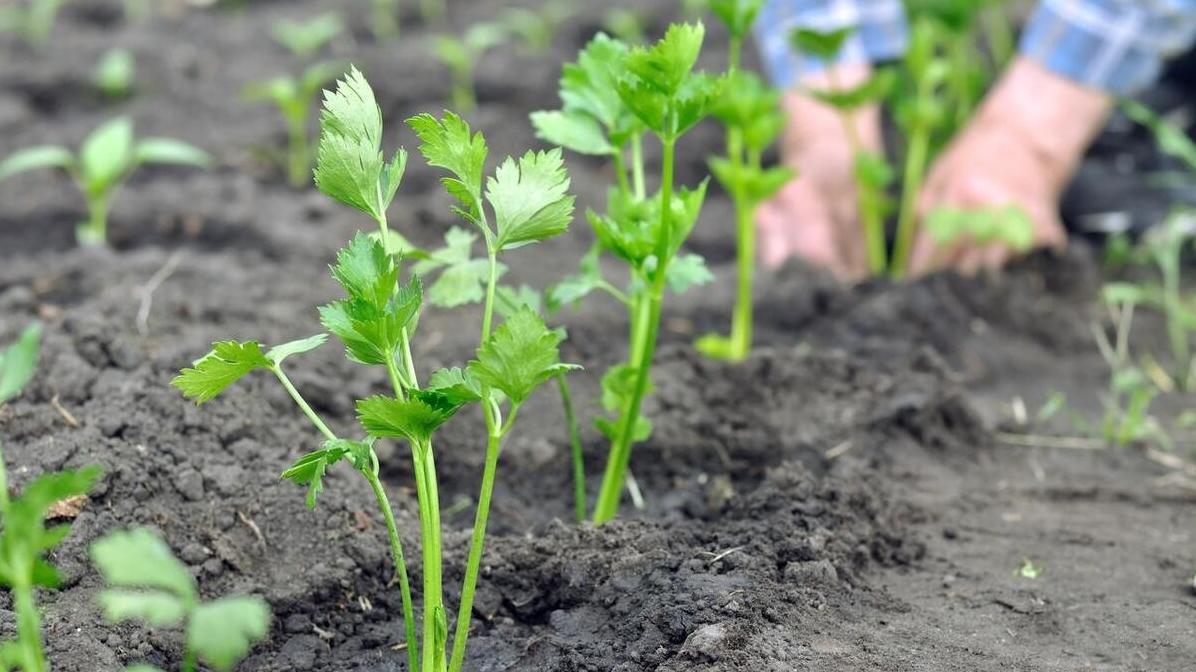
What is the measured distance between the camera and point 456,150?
144 centimetres

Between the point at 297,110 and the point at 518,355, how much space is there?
2.27 meters

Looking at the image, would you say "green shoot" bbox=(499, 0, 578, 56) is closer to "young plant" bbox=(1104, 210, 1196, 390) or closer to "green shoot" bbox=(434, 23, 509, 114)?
"green shoot" bbox=(434, 23, 509, 114)

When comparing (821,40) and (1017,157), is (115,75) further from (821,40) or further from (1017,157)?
(1017,157)

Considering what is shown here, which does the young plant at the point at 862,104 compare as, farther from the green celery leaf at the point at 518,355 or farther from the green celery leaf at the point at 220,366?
the green celery leaf at the point at 220,366

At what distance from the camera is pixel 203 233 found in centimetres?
321

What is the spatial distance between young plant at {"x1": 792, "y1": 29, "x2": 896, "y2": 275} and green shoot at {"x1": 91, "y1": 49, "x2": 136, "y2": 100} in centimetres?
229

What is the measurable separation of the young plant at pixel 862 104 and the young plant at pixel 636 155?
3.29ft

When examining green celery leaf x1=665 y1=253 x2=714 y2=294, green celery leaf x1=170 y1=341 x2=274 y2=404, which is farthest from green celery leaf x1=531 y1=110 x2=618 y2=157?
green celery leaf x1=170 y1=341 x2=274 y2=404

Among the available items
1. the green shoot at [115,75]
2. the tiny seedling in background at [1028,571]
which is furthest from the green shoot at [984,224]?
the green shoot at [115,75]

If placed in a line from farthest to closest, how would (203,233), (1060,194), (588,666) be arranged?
(1060,194) < (203,233) < (588,666)

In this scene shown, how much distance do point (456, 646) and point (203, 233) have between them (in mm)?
2033

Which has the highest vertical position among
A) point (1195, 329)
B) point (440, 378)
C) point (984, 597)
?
point (440, 378)

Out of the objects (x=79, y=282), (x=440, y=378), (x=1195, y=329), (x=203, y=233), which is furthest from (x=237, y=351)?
(x=1195, y=329)

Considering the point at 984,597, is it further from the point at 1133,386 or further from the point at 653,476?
the point at 1133,386
